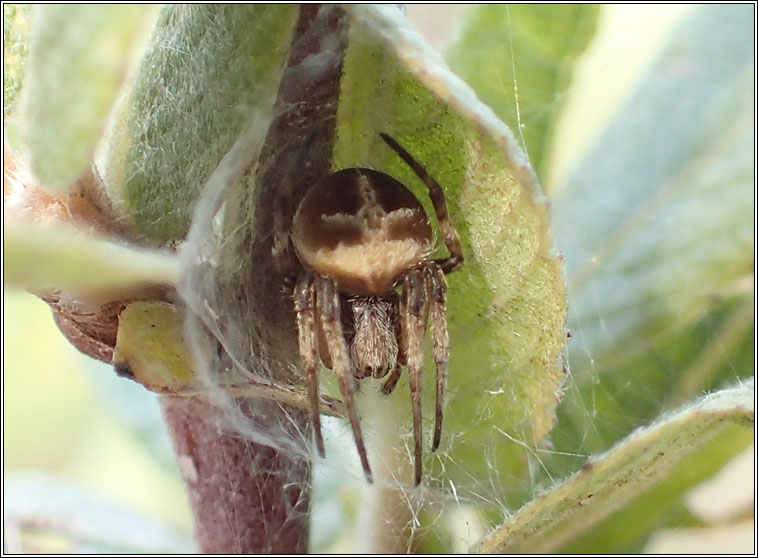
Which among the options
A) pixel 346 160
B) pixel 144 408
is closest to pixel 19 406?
pixel 144 408

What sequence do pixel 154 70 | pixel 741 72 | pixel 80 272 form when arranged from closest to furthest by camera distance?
1. pixel 80 272
2. pixel 154 70
3. pixel 741 72

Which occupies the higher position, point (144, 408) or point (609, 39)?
point (609, 39)

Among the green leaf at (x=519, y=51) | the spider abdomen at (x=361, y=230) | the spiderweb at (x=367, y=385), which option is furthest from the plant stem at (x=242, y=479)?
the green leaf at (x=519, y=51)

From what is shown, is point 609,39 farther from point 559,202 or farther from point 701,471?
point 701,471

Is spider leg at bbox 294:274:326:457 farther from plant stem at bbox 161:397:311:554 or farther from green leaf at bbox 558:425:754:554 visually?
green leaf at bbox 558:425:754:554

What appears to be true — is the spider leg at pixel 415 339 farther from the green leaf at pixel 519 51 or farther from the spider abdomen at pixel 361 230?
the green leaf at pixel 519 51

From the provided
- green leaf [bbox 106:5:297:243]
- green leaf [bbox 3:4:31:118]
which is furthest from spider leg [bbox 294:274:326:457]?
green leaf [bbox 3:4:31:118]
